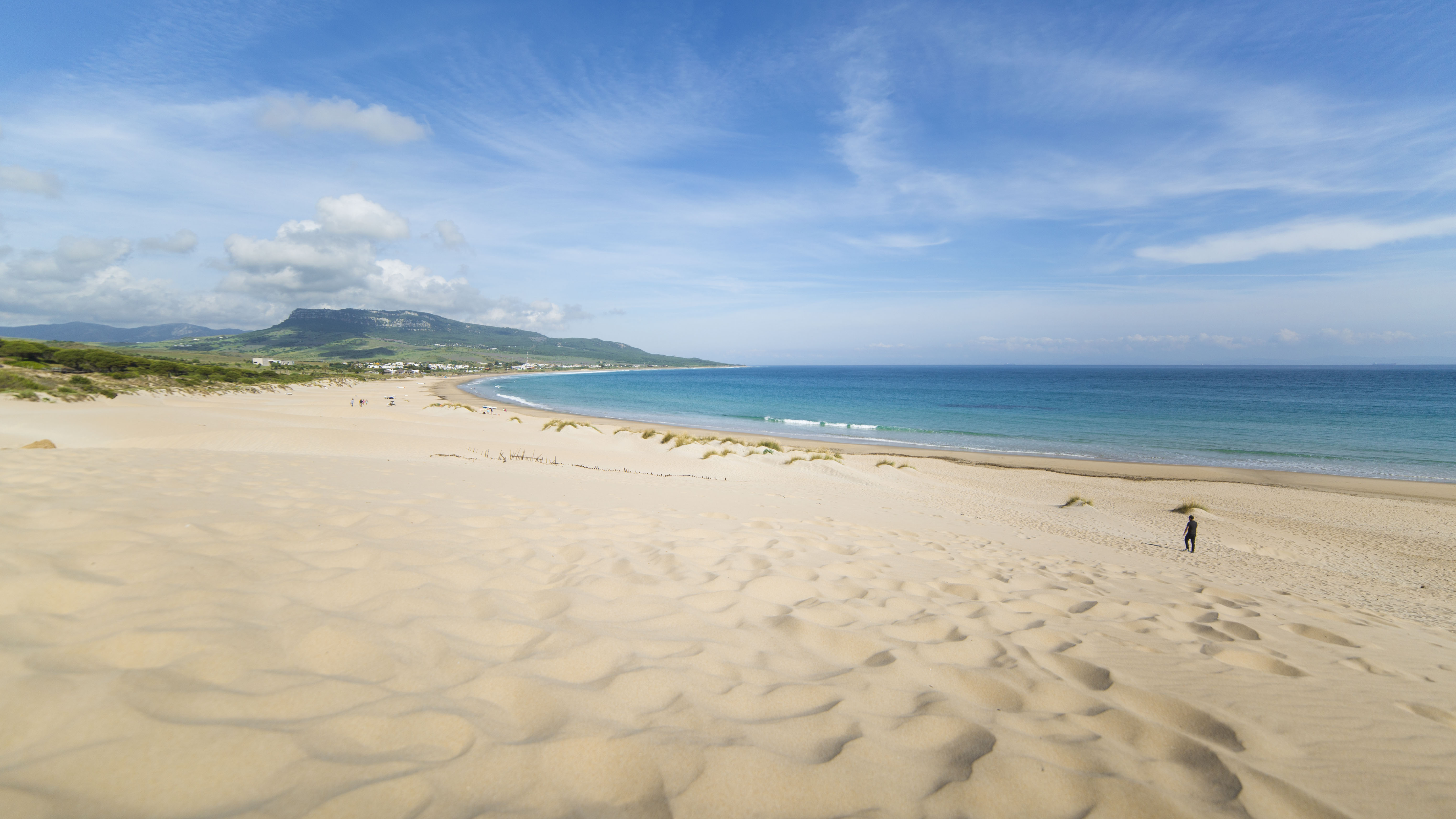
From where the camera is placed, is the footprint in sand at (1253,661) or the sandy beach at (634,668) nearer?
the sandy beach at (634,668)

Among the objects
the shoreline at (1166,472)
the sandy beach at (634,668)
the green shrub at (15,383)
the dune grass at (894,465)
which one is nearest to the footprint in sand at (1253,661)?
the sandy beach at (634,668)

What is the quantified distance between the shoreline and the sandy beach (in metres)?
15.6

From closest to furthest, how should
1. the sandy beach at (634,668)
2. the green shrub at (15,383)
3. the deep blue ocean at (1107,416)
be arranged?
1. the sandy beach at (634,668)
2. the green shrub at (15,383)
3. the deep blue ocean at (1107,416)

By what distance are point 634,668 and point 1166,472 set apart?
26.3m

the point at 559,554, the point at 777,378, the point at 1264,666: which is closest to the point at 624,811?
the point at 559,554

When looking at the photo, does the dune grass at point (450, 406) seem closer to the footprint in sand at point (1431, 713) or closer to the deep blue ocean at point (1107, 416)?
the deep blue ocean at point (1107, 416)

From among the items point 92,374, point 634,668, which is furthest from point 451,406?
point 634,668

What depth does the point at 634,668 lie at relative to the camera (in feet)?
9.61

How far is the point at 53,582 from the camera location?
2.98 m

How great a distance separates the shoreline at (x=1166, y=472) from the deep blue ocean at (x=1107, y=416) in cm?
135

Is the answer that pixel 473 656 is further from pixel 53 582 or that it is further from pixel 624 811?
pixel 53 582

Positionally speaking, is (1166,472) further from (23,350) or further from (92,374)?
(23,350)

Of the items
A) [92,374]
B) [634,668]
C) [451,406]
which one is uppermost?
[92,374]

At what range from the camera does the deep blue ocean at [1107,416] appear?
26172mm
